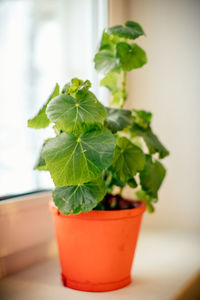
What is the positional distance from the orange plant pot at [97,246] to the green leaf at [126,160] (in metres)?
0.09

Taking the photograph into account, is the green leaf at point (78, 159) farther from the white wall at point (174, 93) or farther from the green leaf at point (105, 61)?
the white wall at point (174, 93)

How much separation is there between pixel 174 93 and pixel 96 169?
2.60ft

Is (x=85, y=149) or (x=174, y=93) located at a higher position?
(x=174, y=93)

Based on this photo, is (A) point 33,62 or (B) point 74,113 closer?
(B) point 74,113

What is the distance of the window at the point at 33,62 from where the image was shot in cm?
101

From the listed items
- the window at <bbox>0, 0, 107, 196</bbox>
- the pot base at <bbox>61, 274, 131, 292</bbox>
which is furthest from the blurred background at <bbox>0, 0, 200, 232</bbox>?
the pot base at <bbox>61, 274, 131, 292</bbox>

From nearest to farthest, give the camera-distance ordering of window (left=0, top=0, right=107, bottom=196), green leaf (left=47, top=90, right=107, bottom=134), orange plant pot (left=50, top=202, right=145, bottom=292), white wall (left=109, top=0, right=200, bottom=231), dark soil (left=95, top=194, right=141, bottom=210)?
1. green leaf (left=47, top=90, right=107, bottom=134)
2. orange plant pot (left=50, top=202, right=145, bottom=292)
3. dark soil (left=95, top=194, right=141, bottom=210)
4. window (left=0, top=0, right=107, bottom=196)
5. white wall (left=109, top=0, right=200, bottom=231)

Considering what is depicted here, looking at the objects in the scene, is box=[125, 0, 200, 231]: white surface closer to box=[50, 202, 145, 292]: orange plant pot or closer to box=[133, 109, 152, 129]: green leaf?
box=[133, 109, 152, 129]: green leaf

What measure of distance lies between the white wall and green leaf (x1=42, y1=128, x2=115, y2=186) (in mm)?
718

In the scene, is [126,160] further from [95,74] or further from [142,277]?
[95,74]

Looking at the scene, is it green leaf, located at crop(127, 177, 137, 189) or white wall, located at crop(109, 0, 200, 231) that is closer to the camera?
green leaf, located at crop(127, 177, 137, 189)

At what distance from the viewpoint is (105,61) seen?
0.85m

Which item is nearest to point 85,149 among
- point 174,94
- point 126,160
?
point 126,160

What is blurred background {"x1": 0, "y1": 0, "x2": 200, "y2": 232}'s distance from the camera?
1.03 meters
